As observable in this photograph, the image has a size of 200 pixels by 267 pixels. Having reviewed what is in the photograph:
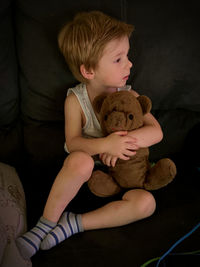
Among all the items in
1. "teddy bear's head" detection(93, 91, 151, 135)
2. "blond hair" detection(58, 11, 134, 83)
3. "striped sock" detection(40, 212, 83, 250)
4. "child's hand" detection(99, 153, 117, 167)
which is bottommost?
"striped sock" detection(40, 212, 83, 250)

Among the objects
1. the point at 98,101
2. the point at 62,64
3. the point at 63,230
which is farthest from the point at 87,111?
the point at 63,230

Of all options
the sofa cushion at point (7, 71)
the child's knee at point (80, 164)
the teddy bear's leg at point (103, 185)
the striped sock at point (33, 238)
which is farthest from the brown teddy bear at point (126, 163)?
the sofa cushion at point (7, 71)

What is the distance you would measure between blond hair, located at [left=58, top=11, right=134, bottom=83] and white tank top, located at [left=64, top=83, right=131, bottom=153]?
12 centimetres

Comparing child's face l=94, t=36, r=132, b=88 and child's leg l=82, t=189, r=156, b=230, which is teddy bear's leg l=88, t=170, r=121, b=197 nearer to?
child's leg l=82, t=189, r=156, b=230

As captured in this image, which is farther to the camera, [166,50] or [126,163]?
[166,50]

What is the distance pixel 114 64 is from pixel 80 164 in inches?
14.9

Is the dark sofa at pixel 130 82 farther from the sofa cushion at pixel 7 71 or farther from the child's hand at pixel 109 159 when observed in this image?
the child's hand at pixel 109 159

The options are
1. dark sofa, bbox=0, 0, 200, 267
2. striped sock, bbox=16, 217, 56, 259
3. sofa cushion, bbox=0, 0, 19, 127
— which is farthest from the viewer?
sofa cushion, bbox=0, 0, 19, 127

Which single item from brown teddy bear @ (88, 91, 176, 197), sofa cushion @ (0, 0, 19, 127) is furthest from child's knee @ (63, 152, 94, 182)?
sofa cushion @ (0, 0, 19, 127)

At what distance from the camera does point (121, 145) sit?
37.6 inches

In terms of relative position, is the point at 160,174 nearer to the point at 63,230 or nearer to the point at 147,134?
the point at 147,134

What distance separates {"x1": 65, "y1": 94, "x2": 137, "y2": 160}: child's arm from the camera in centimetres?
96

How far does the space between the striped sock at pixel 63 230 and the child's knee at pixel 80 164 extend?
6.0 inches

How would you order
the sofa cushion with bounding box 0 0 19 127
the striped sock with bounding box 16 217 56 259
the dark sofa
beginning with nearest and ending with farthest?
the striped sock with bounding box 16 217 56 259 < the dark sofa < the sofa cushion with bounding box 0 0 19 127
